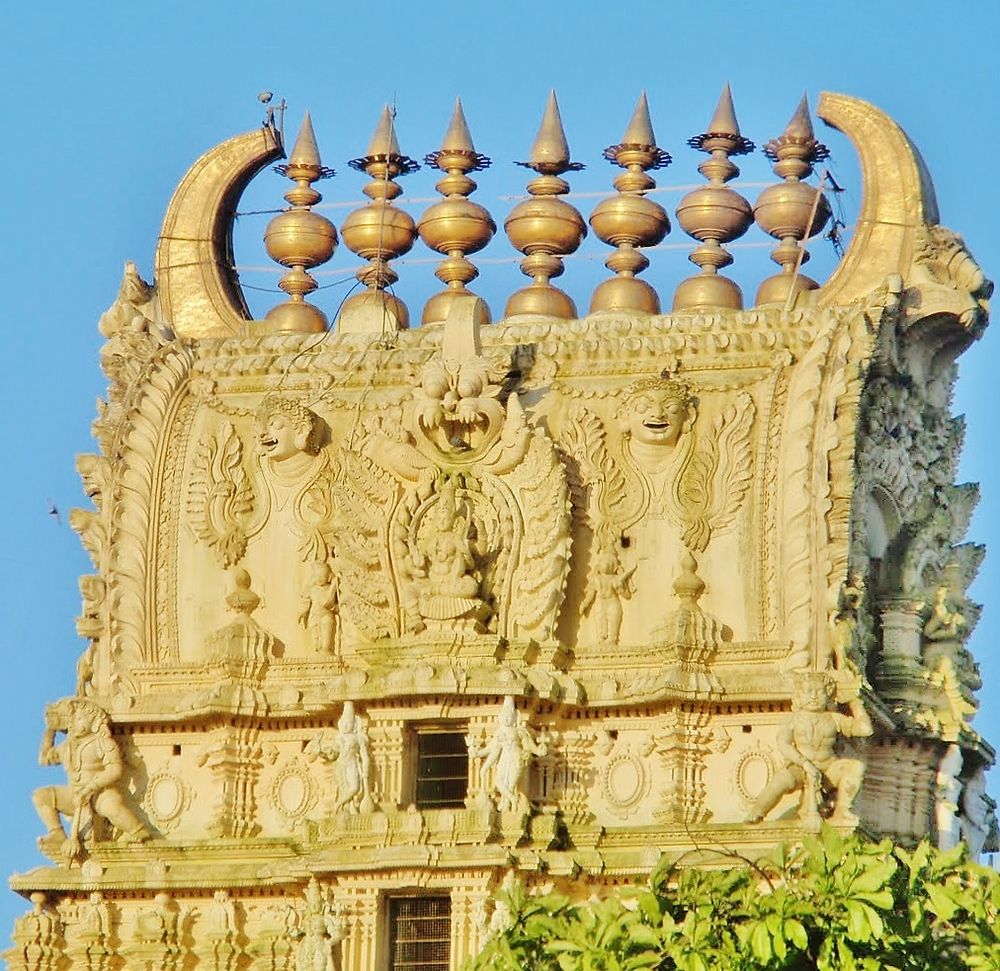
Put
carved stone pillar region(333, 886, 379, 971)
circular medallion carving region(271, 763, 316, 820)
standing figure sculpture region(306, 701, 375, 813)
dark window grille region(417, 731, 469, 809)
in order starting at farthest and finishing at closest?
circular medallion carving region(271, 763, 316, 820) → dark window grille region(417, 731, 469, 809) → standing figure sculpture region(306, 701, 375, 813) → carved stone pillar region(333, 886, 379, 971)

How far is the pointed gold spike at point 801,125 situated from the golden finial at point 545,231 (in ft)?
8.42

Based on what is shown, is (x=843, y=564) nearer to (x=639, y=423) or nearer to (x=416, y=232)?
(x=639, y=423)

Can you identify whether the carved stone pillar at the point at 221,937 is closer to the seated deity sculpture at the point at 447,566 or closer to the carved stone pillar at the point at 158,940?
the carved stone pillar at the point at 158,940

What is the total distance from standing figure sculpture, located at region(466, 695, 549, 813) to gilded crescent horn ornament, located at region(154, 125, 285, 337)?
6699 mm

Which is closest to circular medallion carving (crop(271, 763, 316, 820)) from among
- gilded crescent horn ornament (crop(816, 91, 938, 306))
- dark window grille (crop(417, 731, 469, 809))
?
dark window grille (crop(417, 731, 469, 809))

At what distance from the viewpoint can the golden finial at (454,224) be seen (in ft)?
173

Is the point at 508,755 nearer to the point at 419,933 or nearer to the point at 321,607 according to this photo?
the point at 419,933

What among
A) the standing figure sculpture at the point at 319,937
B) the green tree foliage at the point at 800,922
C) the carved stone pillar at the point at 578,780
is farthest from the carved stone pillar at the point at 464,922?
the green tree foliage at the point at 800,922

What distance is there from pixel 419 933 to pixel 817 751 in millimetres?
4879

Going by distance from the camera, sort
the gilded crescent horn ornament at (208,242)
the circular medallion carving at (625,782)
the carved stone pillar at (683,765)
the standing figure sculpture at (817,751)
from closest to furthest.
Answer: the standing figure sculpture at (817,751), the carved stone pillar at (683,765), the circular medallion carving at (625,782), the gilded crescent horn ornament at (208,242)

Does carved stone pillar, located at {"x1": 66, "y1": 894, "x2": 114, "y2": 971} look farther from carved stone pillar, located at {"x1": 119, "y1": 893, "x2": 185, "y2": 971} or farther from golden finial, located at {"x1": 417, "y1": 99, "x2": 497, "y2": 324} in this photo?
golden finial, located at {"x1": 417, "y1": 99, "x2": 497, "y2": 324}

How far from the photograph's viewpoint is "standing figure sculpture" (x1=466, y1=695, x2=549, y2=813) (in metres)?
49.2

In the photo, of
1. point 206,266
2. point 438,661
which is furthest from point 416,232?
point 438,661

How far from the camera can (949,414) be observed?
53.0 meters
